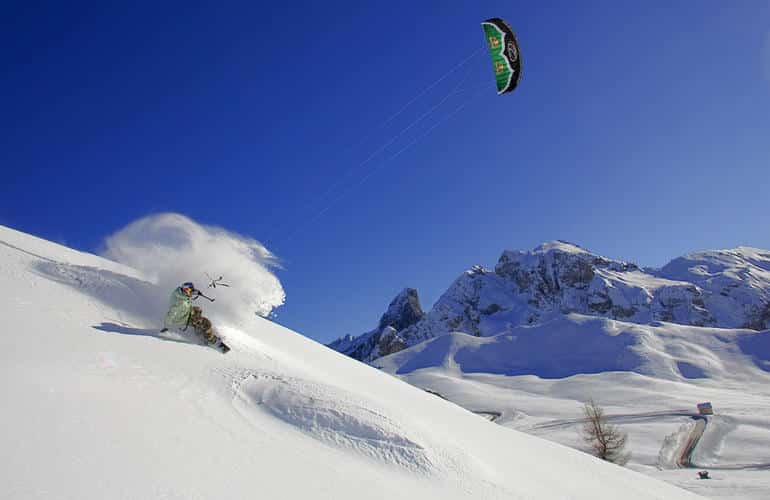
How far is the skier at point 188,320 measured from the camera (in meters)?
10.9

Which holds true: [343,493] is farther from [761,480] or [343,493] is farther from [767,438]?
[767,438]

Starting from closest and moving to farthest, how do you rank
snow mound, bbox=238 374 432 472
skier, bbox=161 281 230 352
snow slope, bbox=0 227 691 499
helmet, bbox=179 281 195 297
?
snow slope, bbox=0 227 691 499, snow mound, bbox=238 374 432 472, skier, bbox=161 281 230 352, helmet, bbox=179 281 195 297

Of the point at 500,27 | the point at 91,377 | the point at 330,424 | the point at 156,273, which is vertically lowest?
the point at 330,424

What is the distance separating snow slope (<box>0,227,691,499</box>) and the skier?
411 millimetres

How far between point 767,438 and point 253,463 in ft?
194

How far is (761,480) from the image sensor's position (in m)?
28.9

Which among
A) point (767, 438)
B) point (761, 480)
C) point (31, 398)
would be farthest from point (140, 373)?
point (767, 438)

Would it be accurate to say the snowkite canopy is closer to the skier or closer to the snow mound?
the skier

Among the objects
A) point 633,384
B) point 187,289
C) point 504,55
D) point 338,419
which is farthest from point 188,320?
point 633,384

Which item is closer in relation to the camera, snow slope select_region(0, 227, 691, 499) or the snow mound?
snow slope select_region(0, 227, 691, 499)

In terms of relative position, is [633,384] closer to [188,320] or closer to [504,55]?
[504,55]

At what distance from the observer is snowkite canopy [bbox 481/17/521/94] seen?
52.7 feet

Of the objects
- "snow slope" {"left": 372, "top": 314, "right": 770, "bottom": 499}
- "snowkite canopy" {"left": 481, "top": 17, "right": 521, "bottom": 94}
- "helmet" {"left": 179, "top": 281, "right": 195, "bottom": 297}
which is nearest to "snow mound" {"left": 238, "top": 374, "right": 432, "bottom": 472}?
"helmet" {"left": 179, "top": 281, "right": 195, "bottom": 297}

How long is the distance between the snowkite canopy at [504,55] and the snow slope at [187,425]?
1095cm
